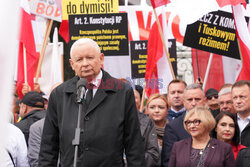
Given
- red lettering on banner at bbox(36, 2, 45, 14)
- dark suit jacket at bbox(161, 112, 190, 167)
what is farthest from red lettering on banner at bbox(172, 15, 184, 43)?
dark suit jacket at bbox(161, 112, 190, 167)

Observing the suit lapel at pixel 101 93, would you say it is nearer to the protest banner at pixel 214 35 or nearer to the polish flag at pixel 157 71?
the protest banner at pixel 214 35

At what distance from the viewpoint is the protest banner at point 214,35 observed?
26.5 feet

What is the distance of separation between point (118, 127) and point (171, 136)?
2191mm

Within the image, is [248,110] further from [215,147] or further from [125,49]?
[125,49]

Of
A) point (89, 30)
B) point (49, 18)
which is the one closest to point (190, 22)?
point (89, 30)

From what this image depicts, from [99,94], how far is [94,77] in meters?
0.13

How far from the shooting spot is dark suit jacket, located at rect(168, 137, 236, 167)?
180 inches

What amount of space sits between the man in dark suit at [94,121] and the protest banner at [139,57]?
584cm

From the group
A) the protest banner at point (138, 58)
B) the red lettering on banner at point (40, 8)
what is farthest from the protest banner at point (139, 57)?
the red lettering on banner at point (40, 8)

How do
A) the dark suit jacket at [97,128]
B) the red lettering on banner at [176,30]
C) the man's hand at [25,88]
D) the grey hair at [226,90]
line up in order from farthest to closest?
the red lettering on banner at [176,30] < the man's hand at [25,88] < the grey hair at [226,90] < the dark suit jacket at [97,128]

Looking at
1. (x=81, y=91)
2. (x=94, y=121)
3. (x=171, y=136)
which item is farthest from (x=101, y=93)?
(x=171, y=136)

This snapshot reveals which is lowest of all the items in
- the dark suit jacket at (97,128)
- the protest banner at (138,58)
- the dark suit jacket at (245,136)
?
the dark suit jacket at (245,136)

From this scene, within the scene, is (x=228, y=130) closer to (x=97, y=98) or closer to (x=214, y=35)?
(x=97, y=98)

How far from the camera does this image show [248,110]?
5.45m
